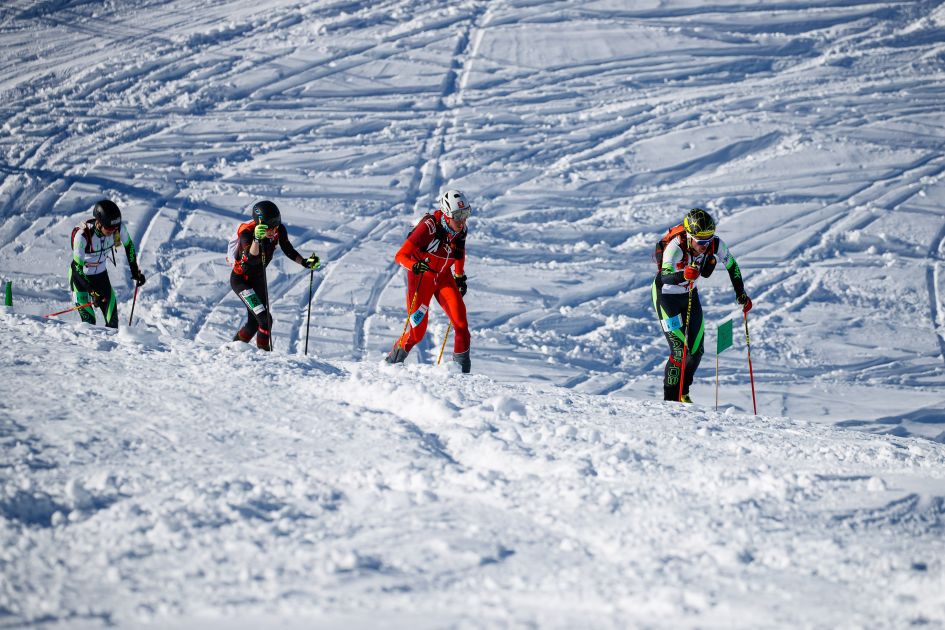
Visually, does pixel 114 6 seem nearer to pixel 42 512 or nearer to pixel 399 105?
pixel 399 105

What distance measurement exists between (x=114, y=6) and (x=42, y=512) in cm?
2025

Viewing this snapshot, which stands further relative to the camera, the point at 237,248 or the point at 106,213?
the point at 106,213

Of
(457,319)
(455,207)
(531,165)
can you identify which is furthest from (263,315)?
(531,165)

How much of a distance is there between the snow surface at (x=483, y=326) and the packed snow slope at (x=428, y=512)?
0.02 metres

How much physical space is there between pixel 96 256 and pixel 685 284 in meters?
6.25

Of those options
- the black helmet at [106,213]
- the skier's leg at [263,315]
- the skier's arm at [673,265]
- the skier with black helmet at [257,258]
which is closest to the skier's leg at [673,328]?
the skier's arm at [673,265]

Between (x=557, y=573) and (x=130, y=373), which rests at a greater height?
(x=130, y=373)

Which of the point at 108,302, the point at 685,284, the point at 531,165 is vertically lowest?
the point at 108,302

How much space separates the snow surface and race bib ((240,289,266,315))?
1.07 m

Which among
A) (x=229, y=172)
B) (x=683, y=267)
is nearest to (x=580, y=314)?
(x=683, y=267)

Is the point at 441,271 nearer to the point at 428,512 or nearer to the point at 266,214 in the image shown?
the point at 266,214

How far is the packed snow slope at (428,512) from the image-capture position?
3.71m

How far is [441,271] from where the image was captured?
8734 millimetres

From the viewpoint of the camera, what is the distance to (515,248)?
50.4 feet
